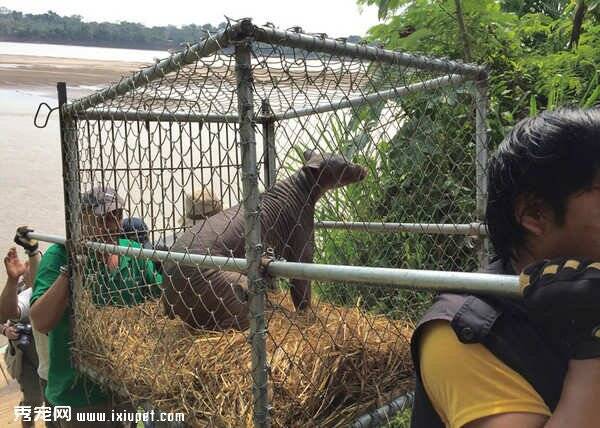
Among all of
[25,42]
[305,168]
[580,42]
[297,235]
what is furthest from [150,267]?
[25,42]

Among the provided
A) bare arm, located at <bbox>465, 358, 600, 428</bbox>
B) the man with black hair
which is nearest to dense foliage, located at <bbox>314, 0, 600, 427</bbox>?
the man with black hair

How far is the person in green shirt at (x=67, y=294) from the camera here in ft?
8.21

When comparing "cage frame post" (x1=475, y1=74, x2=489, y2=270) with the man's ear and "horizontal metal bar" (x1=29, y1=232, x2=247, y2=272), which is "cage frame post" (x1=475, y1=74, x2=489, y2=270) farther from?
the man's ear

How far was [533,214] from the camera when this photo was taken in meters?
1.04

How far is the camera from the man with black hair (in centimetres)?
90

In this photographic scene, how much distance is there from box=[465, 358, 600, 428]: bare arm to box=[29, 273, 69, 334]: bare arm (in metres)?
2.03

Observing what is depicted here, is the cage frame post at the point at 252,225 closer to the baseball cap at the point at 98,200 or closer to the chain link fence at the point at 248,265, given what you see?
the chain link fence at the point at 248,265

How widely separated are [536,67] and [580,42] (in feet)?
1.14

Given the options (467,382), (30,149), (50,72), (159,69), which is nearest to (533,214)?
(467,382)

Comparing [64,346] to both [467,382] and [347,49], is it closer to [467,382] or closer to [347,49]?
[347,49]

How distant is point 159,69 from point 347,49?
1.79ft

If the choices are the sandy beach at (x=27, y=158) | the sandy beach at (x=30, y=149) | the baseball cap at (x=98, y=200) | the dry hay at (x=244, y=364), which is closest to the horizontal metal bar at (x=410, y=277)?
the dry hay at (x=244, y=364)

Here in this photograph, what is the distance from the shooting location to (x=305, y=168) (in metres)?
3.29

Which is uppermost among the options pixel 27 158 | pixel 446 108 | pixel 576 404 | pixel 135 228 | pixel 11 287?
pixel 446 108
